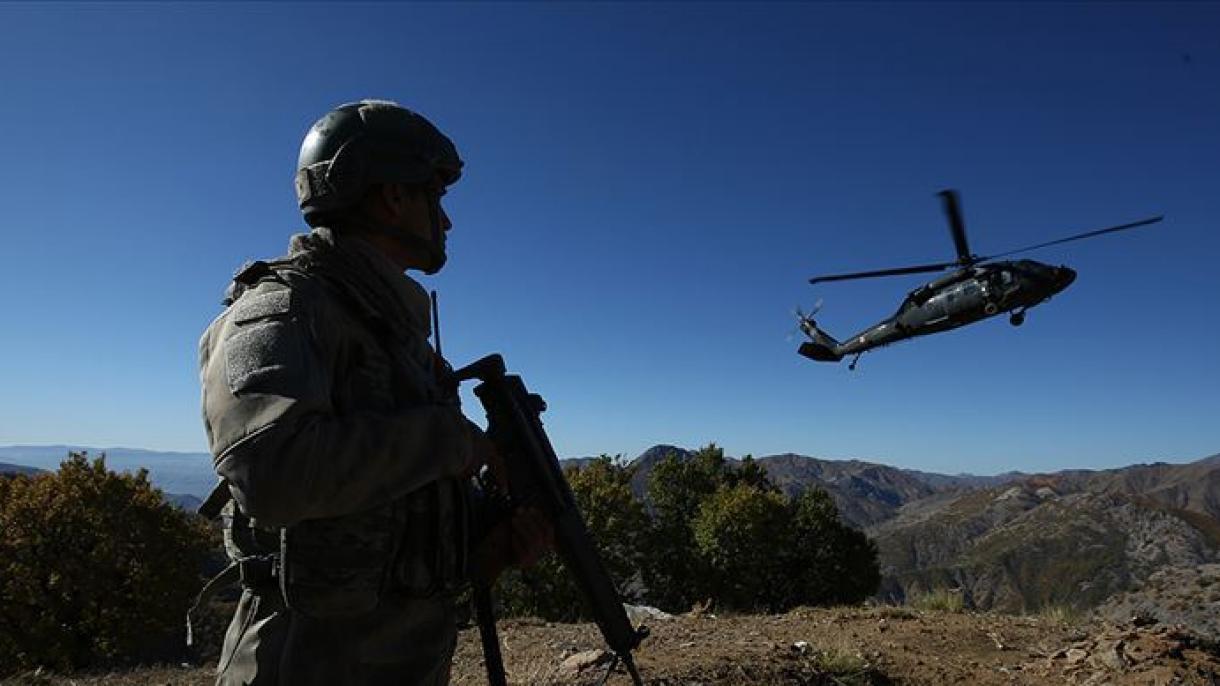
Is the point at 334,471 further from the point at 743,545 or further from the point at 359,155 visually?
the point at 743,545

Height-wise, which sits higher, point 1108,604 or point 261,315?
point 261,315

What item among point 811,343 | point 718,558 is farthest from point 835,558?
point 811,343

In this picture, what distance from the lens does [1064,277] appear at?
1922 cm

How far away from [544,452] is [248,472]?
3.52ft

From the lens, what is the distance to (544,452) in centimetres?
249

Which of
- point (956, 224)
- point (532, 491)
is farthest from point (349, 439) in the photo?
point (956, 224)

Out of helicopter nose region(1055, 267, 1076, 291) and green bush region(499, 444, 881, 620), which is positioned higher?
helicopter nose region(1055, 267, 1076, 291)

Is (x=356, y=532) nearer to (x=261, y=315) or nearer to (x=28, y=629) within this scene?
(x=261, y=315)

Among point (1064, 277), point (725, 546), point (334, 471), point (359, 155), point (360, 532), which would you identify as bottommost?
point (725, 546)

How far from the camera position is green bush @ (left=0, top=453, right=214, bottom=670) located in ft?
71.9

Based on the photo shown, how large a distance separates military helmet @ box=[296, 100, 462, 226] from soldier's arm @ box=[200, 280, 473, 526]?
0.51m

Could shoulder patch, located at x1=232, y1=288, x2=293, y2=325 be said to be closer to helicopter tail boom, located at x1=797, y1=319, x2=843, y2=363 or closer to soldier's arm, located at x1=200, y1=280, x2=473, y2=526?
soldier's arm, located at x1=200, y1=280, x2=473, y2=526

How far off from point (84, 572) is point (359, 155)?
27589mm

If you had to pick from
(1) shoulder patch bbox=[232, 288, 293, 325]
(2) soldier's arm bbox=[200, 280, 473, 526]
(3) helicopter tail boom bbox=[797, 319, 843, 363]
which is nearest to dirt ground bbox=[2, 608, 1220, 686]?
(2) soldier's arm bbox=[200, 280, 473, 526]
